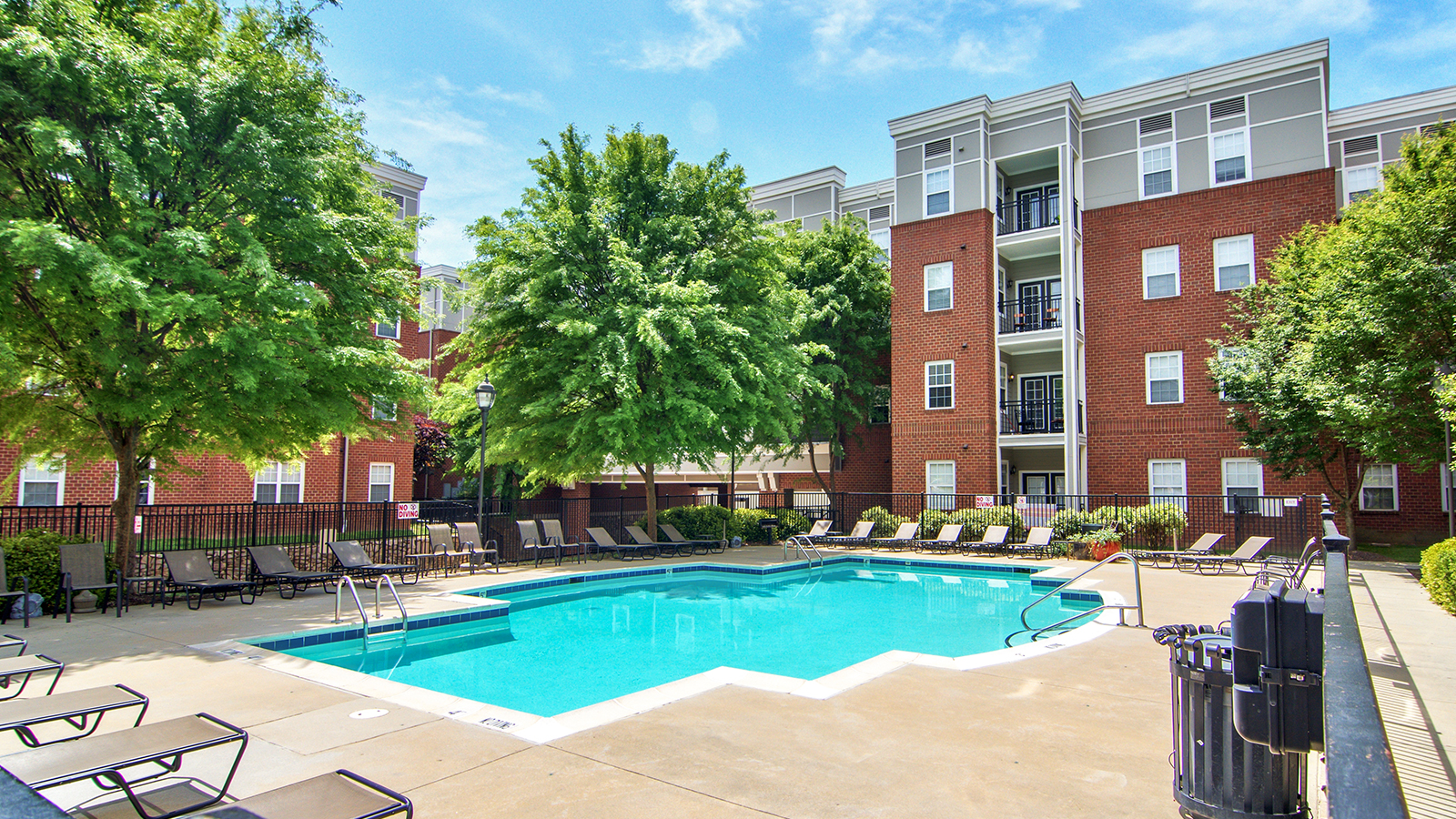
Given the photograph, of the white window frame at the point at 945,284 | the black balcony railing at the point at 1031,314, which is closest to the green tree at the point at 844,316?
the white window frame at the point at 945,284

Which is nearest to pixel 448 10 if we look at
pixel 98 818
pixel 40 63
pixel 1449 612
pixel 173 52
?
pixel 173 52

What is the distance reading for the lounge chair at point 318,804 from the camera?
8.86ft

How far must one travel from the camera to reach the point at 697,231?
813 inches

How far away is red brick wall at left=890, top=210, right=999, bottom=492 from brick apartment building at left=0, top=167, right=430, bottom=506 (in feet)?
51.4

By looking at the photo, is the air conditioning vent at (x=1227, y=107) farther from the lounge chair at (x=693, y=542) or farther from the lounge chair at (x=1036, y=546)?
the lounge chair at (x=693, y=542)

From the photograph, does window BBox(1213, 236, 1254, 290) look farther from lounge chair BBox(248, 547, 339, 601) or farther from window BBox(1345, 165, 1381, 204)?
lounge chair BBox(248, 547, 339, 601)

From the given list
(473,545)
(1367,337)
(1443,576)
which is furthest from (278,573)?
(1367,337)

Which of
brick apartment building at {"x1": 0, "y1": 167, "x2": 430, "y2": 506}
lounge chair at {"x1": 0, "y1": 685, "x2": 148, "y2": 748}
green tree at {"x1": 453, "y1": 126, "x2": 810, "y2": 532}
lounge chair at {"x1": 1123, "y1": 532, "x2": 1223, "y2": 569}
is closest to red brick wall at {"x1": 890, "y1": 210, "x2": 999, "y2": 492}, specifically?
lounge chair at {"x1": 1123, "y1": 532, "x2": 1223, "y2": 569}

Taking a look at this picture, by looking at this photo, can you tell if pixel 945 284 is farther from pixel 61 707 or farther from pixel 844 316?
pixel 61 707

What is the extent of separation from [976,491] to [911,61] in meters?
14.5

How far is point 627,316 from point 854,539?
9.90 metres

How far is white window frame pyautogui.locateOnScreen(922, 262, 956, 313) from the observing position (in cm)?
2627

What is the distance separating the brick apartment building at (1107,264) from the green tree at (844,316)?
2002 millimetres

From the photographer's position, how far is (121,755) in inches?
124
